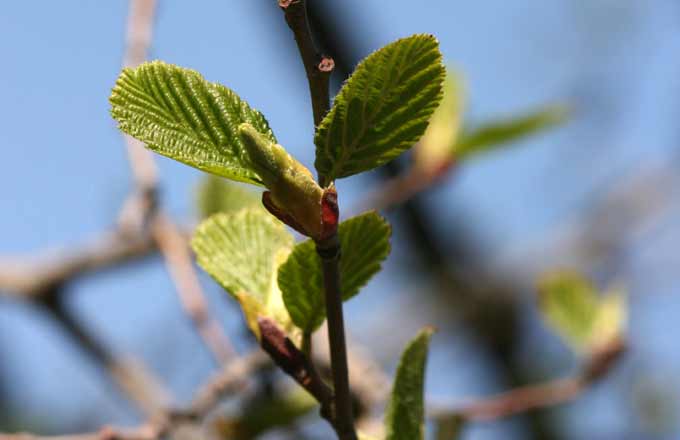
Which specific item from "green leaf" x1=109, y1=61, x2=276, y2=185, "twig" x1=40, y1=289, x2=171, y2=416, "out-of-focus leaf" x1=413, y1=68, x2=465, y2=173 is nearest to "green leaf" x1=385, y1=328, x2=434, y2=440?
"green leaf" x1=109, y1=61, x2=276, y2=185

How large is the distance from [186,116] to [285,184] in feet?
0.18

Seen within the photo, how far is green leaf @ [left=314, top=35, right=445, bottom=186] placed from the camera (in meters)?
0.37

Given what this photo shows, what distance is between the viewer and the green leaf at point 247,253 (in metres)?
0.49

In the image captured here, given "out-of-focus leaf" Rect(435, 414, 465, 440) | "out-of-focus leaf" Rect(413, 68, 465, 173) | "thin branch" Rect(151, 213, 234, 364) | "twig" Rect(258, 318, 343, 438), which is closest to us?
"twig" Rect(258, 318, 343, 438)

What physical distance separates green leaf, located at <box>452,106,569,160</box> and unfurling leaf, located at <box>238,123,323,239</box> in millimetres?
742

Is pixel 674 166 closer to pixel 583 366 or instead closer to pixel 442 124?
pixel 442 124

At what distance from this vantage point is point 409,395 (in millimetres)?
504

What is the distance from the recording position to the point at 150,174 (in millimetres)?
1047

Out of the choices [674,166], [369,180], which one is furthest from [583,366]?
[674,166]

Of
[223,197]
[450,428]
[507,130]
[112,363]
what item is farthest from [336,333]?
[112,363]

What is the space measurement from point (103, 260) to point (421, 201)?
820 mm

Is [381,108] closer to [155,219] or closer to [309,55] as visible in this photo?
[309,55]

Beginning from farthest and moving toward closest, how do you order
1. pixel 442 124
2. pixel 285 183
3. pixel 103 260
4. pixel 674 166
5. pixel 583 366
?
pixel 674 166 < pixel 103 260 < pixel 442 124 < pixel 583 366 < pixel 285 183

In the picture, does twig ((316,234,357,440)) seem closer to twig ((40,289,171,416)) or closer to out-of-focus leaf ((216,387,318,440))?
out-of-focus leaf ((216,387,318,440))
